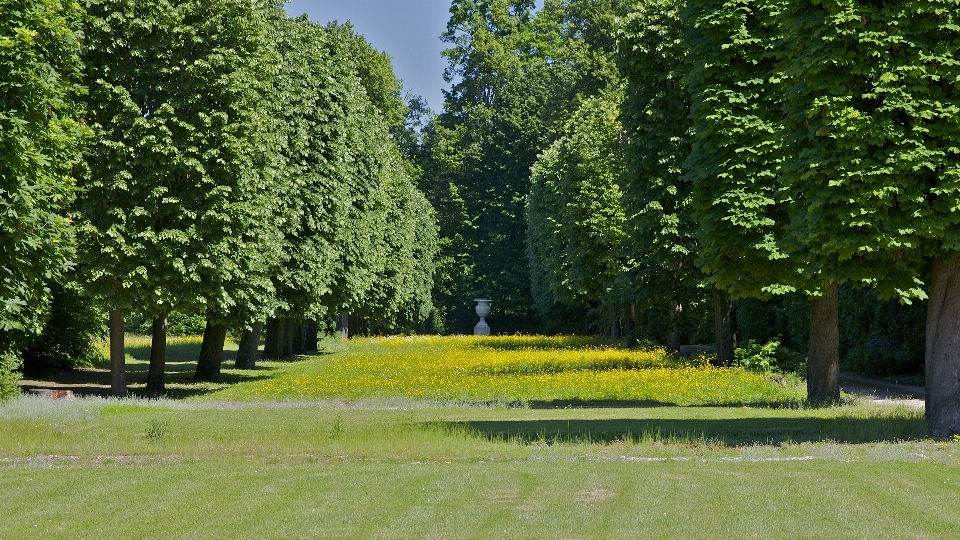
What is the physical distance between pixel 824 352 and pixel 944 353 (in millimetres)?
6884

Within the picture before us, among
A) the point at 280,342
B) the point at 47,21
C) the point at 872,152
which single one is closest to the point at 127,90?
the point at 47,21

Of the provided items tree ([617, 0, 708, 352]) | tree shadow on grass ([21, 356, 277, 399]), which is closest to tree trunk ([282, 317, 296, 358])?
tree shadow on grass ([21, 356, 277, 399])

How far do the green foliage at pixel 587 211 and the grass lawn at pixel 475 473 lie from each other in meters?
25.0

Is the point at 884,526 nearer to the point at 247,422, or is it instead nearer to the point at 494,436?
the point at 494,436

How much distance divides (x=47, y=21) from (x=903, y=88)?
1529 centimetres

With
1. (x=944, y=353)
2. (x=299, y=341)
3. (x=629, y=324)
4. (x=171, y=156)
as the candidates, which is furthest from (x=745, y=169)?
(x=299, y=341)

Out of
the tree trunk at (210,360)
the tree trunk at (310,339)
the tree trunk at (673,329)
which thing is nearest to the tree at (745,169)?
the tree trunk at (673,329)

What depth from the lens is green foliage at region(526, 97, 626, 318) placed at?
163 feet

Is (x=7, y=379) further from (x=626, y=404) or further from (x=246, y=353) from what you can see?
(x=246, y=353)

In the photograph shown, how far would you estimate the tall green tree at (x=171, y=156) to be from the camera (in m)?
26.8

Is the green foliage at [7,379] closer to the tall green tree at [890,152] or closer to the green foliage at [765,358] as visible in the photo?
the tall green tree at [890,152]

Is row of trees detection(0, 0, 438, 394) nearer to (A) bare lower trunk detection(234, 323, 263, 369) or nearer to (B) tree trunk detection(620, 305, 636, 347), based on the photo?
(A) bare lower trunk detection(234, 323, 263, 369)

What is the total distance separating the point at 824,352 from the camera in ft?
79.9

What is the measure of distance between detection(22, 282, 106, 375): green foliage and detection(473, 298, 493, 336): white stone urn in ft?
137
